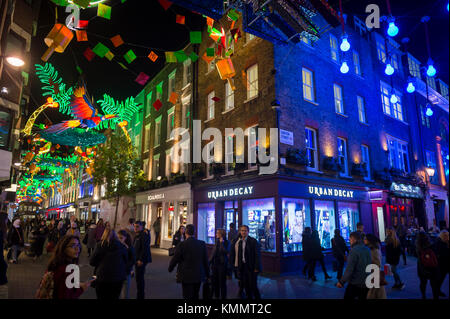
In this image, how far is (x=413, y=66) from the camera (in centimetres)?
2322

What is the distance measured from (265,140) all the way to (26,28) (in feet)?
50.7

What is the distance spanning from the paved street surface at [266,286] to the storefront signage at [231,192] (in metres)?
3.95

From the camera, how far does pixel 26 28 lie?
53.4 feet

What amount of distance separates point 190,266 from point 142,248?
268 centimetres

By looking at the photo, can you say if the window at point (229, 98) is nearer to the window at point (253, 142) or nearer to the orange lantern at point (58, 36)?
the window at point (253, 142)

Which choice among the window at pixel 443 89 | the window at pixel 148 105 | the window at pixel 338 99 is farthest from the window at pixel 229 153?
the window at pixel 443 89

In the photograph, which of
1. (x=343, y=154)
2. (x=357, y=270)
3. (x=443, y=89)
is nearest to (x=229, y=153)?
(x=343, y=154)

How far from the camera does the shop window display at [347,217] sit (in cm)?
1484

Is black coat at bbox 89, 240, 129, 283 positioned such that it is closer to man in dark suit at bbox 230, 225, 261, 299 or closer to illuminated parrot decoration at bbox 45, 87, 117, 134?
man in dark suit at bbox 230, 225, 261, 299

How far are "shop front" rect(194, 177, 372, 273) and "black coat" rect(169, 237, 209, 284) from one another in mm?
6730

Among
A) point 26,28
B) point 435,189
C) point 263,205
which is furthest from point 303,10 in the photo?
point 435,189

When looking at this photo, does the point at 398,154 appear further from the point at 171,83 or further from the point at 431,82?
the point at 171,83
